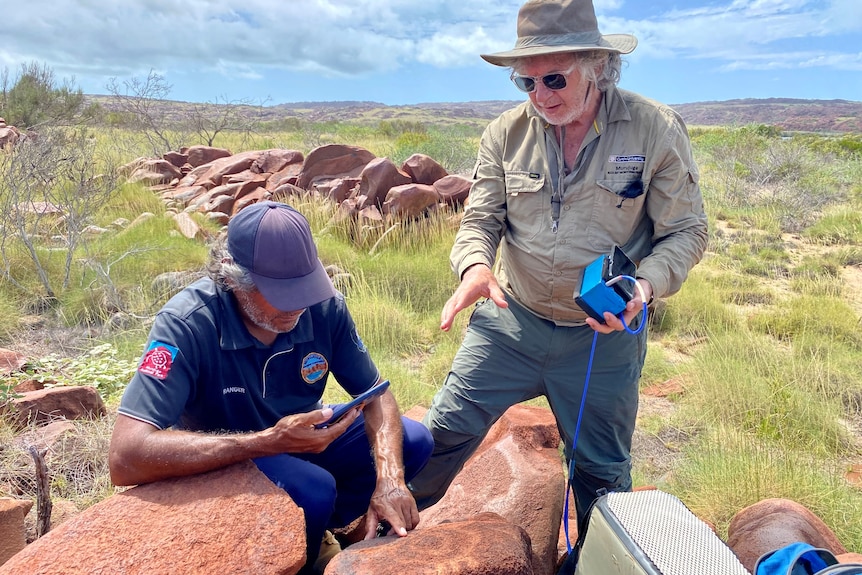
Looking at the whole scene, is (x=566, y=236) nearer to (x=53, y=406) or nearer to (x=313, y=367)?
(x=313, y=367)

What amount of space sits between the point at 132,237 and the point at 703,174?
1203cm

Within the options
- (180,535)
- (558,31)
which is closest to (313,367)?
(180,535)

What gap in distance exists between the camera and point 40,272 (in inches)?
245

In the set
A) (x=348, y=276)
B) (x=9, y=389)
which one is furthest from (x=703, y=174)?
(x=9, y=389)

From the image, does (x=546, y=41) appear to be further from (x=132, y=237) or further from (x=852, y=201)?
(x=852, y=201)

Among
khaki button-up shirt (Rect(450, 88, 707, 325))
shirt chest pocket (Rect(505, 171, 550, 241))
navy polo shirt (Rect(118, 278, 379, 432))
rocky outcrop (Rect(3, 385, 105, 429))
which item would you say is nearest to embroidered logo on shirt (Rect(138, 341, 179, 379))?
navy polo shirt (Rect(118, 278, 379, 432))

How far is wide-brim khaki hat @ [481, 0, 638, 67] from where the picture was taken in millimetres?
2555

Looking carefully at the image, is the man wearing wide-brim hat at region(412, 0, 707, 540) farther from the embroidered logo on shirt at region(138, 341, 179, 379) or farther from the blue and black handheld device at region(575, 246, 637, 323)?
the embroidered logo on shirt at region(138, 341, 179, 379)

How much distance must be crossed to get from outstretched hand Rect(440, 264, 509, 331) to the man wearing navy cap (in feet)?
1.29

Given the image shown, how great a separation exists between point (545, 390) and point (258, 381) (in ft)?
3.89

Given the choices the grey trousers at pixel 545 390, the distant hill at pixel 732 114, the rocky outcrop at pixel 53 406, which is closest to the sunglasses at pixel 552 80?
the grey trousers at pixel 545 390

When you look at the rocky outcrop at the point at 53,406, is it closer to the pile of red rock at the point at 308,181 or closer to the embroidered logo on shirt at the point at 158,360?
the embroidered logo on shirt at the point at 158,360

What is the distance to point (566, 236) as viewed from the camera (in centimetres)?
269

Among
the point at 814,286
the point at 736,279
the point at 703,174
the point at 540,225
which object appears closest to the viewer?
the point at 540,225
